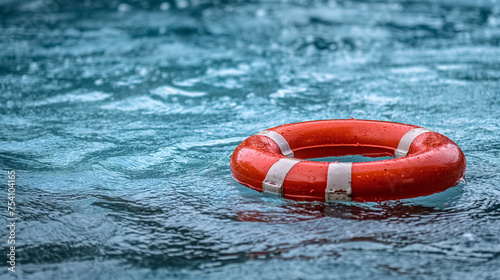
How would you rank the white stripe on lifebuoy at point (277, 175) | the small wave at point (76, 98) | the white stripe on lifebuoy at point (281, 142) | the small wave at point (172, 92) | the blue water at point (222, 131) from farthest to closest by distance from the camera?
the small wave at point (172, 92)
the small wave at point (76, 98)
the white stripe on lifebuoy at point (281, 142)
the white stripe on lifebuoy at point (277, 175)
the blue water at point (222, 131)

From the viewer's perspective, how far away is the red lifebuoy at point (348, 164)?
9.94 ft

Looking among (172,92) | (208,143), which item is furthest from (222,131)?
(172,92)

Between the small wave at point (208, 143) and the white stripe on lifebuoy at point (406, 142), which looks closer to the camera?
the white stripe on lifebuoy at point (406, 142)

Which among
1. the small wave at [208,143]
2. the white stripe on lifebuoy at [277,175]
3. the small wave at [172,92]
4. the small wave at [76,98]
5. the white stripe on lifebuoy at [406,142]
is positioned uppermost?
the white stripe on lifebuoy at [406,142]

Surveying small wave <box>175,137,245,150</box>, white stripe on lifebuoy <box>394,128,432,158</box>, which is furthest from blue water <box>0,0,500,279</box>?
white stripe on lifebuoy <box>394,128,432,158</box>

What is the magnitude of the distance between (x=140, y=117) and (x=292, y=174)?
2.41 m

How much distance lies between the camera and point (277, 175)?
3160mm

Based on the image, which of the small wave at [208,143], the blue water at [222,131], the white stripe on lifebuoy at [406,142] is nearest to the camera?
the blue water at [222,131]

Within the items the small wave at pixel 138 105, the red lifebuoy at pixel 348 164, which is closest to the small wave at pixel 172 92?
the small wave at pixel 138 105

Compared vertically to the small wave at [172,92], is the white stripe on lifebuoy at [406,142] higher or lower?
higher

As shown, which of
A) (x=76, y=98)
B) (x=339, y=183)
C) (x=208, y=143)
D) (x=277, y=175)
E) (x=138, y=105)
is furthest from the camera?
(x=76, y=98)

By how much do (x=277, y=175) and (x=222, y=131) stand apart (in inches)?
62.8

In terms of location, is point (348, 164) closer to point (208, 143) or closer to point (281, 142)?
point (281, 142)

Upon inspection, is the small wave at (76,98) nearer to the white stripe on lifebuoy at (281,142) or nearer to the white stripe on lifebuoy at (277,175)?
the white stripe on lifebuoy at (281,142)
